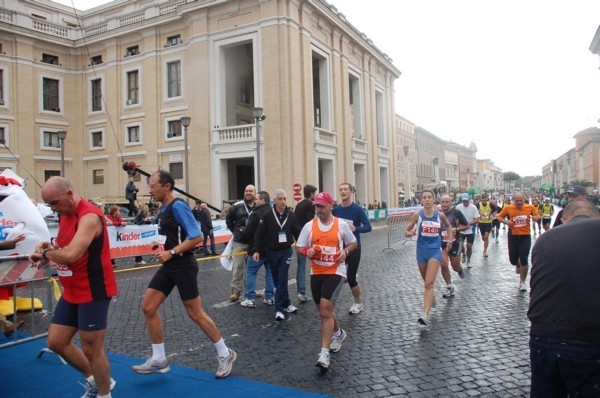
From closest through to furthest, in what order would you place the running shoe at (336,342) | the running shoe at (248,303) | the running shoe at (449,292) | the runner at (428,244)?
the running shoe at (336,342) → the runner at (428,244) → the running shoe at (248,303) → the running shoe at (449,292)

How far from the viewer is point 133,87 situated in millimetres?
33844

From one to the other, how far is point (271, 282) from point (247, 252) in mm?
739

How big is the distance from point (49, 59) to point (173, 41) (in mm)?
10682

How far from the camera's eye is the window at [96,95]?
3497 cm

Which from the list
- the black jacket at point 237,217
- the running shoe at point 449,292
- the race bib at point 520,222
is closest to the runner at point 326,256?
the black jacket at point 237,217

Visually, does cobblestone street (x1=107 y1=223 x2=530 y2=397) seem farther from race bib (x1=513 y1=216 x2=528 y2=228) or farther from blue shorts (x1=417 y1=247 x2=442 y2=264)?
race bib (x1=513 y1=216 x2=528 y2=228)

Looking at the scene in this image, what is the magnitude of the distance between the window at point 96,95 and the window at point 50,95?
262 cm

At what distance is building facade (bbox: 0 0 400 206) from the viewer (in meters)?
28.2

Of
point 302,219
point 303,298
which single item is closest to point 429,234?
point 302,219

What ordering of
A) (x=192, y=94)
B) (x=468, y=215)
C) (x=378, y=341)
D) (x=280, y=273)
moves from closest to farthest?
(x=378, y=341), (x=280, y=273), (x=468, y=215), (x=192, y=94)

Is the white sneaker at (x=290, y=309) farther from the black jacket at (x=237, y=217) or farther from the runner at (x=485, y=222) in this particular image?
the runner at (x=485, y=222)

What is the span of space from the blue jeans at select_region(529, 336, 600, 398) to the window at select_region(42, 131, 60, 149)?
37580 millimetres

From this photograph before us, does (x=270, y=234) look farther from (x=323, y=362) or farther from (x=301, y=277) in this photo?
(x=323, y=362)

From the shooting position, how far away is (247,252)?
8.34 metres
